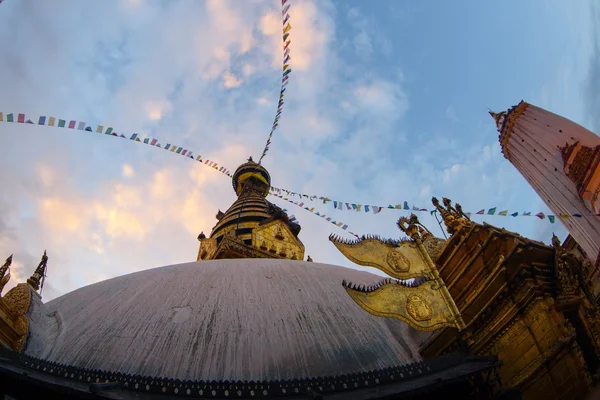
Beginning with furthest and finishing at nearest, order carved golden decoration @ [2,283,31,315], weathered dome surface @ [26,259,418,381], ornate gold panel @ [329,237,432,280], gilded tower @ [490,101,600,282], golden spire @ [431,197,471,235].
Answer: gilded tower @ [490,101,600,282]
golden spire @ [431,197,471,235]
carved golden decoration @ [2,283,31,315]
ornate gold panel @ [329,237,432,280]
weathered dome surface @ [26,259,418,381]

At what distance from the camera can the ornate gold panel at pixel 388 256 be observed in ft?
17.9

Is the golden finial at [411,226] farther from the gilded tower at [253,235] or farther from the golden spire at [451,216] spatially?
the gilded tower at [253,235]

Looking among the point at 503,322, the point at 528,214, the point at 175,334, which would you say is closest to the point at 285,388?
the point at 175,334

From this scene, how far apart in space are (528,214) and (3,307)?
32.6 ft

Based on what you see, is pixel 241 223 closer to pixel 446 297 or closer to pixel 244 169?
pixel 244 169

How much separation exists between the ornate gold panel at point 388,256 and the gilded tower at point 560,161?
9178mm

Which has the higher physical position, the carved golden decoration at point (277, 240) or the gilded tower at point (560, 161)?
the gilded tower at point (560, 161)

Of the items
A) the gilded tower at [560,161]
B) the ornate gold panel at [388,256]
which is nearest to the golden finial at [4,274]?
the ornate gold panel at [388,256]

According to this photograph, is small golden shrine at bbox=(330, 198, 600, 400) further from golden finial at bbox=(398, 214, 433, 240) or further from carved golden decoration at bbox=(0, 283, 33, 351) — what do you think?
carved golden decoration at bbox=(0, 283, 33, 351)

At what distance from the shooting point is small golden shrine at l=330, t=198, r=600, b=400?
470 cm

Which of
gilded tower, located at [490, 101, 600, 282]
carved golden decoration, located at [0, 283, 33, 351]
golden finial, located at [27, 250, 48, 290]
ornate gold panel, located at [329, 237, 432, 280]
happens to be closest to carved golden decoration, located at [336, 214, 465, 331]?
ornate gold panel, located at [329, 237, 432, 280]

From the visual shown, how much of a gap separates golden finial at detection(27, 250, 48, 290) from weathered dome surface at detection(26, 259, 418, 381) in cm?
65

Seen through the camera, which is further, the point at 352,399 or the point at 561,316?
the point at 561,316

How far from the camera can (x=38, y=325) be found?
20.0 ft
